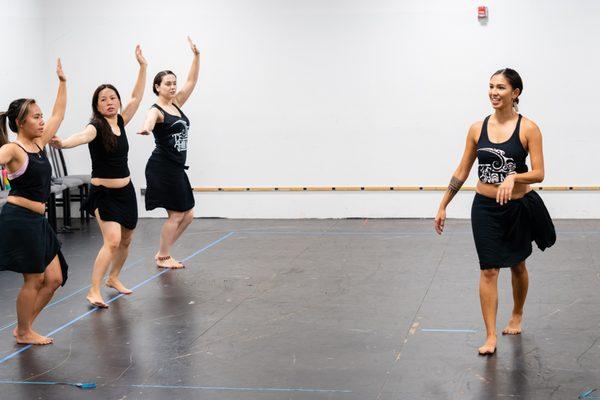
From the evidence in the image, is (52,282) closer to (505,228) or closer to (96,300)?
(96,300)

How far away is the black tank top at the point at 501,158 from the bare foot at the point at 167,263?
3281 millimetres

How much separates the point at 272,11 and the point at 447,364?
6168 millimetres

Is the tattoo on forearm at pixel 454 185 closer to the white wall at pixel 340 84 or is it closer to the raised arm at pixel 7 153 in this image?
the raised arm at pixel 7 153

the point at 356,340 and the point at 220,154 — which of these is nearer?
the point at 356,340

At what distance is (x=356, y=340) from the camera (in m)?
5.03

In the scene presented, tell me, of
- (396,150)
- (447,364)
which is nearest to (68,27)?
(396,150)

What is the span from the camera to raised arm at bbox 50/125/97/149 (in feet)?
17.5

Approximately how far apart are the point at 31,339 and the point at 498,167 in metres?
2.77

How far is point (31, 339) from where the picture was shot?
5.07 m

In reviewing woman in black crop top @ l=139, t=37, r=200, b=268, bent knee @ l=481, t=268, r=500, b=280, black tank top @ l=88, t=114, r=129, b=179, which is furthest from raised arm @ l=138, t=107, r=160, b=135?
bent knee @ l=481, t=268, r=500, b=280

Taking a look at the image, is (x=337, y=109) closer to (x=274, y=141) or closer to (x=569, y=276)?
(x=274, y=141)

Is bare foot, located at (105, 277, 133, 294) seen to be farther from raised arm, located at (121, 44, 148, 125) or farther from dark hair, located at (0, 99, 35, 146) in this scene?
dark hair, located at (0, 99, 35, 146)

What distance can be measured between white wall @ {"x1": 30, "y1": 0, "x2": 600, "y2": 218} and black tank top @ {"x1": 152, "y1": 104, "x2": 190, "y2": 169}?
2822 millimetres

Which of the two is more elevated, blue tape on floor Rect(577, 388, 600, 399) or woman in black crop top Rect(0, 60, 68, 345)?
woman in black crop top Rect(0, 60, 68, 345)
